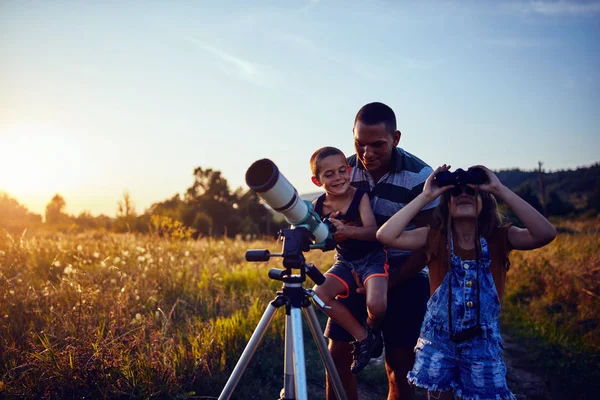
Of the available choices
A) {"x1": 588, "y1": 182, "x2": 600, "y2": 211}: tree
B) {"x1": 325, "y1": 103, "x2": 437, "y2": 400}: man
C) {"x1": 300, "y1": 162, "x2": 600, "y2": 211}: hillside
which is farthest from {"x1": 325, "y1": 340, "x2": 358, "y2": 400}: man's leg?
{"x1": 588, "y1": 182, "x2": 600, "y2": 211}: tree

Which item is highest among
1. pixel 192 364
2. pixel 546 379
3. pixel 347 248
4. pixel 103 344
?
pixel 347 248

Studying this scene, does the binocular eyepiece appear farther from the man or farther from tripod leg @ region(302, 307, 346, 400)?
tripod leg @ region(302, 307, 346, 400)

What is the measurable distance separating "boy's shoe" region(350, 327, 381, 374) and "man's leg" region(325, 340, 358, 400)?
0.35m

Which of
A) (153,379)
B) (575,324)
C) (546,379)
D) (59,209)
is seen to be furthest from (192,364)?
(59,209)

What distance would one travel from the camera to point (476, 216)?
9.81 ft

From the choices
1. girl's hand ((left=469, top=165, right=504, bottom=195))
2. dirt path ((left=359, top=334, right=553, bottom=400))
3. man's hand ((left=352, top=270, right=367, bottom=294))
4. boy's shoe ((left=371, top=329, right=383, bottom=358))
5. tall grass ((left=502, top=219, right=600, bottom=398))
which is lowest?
→ dirt path ((left=359, top=334, right=553, bottom=400))

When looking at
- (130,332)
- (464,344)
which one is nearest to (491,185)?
(464,344)

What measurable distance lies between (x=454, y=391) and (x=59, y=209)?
2624 cm

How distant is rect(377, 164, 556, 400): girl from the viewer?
2816 millimetres

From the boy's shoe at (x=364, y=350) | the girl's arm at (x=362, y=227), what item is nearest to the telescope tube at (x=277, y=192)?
the girl's arm at (x=362, y=227)

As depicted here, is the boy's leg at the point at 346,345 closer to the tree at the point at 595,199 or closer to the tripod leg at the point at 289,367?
the tripod leg at the point at 289,367

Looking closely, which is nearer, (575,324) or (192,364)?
(192,364)

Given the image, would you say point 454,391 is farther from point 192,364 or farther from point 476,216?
point 192,364

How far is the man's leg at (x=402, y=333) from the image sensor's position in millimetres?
3387
